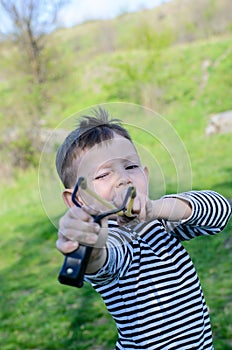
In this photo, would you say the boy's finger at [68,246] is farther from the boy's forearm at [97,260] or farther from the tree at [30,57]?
the tree at [30,57]

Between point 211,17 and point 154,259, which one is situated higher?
point 154,259

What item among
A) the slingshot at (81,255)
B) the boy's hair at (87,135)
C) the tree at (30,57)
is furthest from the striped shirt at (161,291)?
the tree at (30,57)

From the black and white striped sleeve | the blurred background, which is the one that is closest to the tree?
the blurred background

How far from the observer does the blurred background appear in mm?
4252

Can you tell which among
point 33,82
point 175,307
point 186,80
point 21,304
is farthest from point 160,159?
point 186,80

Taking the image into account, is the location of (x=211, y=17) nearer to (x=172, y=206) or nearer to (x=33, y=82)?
(x=33, y=82)

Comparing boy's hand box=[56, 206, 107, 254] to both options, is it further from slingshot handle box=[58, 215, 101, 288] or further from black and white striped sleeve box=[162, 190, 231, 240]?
black and white striped sleeve box=[162, 190, 231, 240]

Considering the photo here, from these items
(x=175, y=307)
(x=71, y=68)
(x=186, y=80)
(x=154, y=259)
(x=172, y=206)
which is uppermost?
(x=172, y=206)

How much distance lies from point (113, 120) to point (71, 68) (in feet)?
48.2

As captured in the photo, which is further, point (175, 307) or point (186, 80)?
point (186, 80)

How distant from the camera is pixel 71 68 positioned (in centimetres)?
1561

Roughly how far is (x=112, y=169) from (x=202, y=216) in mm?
436

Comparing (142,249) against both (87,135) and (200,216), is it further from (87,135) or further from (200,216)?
(87,135)

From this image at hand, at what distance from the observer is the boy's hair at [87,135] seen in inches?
50.9
